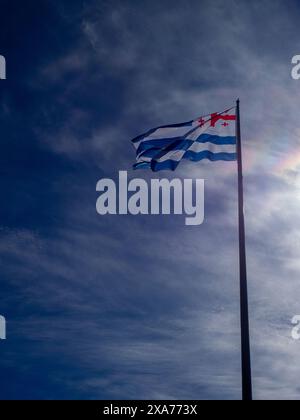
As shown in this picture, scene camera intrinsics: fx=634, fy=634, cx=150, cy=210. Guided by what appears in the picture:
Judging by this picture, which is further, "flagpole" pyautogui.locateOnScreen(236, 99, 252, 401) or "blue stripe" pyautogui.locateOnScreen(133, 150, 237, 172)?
"blue stripe" pyautogui.locateOnScreen(133, 150, 237, 172)

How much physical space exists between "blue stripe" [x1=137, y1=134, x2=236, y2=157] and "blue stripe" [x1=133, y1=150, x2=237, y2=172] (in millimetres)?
324

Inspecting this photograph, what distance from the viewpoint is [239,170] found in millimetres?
19328

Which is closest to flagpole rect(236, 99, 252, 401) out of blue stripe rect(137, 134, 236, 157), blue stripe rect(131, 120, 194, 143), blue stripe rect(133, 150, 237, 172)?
blue stripe rect(133, 150, 237, 172)

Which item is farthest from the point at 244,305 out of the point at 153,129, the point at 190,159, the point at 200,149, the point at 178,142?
the point at 153,129

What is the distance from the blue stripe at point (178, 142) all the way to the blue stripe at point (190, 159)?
12.7 inches

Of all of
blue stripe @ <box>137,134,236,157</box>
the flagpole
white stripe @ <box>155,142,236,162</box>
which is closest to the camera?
the flagpole

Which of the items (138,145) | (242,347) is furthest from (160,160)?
(242,347)

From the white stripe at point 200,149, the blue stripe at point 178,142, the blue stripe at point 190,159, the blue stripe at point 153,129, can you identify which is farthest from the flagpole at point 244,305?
the blue stripe at point 153,129

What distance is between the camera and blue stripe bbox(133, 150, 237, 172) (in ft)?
70.4

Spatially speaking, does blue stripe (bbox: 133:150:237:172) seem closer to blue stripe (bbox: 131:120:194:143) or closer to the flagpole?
blue stripe (bbox: 131:120:194:143)

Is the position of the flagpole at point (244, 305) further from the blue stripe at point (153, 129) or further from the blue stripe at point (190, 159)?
the blue stripe at point (153, 129)

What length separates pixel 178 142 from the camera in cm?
2209
